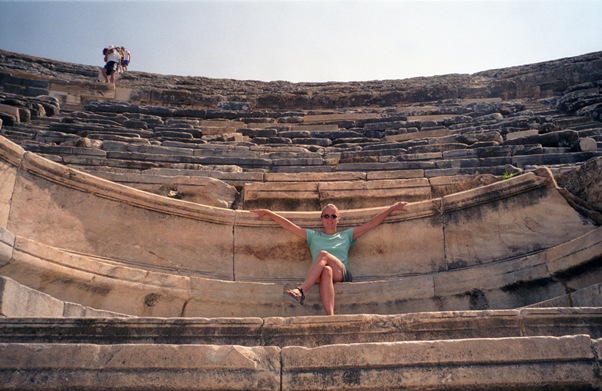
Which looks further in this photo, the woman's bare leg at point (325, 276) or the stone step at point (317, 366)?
the woman's bare leg at point (325, 276)

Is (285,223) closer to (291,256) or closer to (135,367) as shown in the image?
(291,256)

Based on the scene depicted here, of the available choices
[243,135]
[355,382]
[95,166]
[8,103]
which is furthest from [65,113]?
[355,382]

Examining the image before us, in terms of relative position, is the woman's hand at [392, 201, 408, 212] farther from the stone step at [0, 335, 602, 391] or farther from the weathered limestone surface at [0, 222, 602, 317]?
the stone step at [0, 335, 602, 391]

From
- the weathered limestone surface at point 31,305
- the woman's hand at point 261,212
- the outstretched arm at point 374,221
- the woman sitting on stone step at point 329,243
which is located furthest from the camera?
the woman's hand at point 261,212

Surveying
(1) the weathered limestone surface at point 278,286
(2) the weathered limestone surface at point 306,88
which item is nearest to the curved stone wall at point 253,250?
(1) the weathered limestone surface at point 278,286

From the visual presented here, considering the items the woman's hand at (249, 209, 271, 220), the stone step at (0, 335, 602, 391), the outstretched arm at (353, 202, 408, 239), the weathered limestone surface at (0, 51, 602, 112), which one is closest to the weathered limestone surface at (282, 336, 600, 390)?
the stone step at (0, 335, 602, 391)

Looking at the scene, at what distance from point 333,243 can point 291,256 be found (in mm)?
458

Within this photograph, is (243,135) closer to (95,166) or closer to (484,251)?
(95,166)

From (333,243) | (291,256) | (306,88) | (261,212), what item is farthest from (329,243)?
(306,88)

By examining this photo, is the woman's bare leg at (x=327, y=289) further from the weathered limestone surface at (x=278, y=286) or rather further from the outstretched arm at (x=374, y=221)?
the outstretched arm at (x=374, y=221)

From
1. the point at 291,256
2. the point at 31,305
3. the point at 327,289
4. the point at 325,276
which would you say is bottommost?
the point at 31,305

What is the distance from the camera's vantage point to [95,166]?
8594mm

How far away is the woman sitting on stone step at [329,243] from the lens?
5.30m

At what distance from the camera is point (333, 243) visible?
19.3 feet
